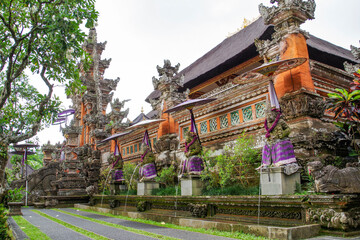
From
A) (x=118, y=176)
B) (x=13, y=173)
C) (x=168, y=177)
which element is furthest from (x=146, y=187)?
(x=13, y=173)

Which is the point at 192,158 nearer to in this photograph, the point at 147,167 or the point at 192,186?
the point at 192,186

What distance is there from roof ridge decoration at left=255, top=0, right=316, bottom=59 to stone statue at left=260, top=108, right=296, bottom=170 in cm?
296

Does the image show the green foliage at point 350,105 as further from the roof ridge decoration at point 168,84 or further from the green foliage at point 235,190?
the roof ridge decoration at point 168,84

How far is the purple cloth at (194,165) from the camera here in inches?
368

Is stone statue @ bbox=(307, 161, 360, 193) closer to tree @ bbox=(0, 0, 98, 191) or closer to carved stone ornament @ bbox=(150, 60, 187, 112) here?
tree @ bbox=(0, 0, 98, 191)

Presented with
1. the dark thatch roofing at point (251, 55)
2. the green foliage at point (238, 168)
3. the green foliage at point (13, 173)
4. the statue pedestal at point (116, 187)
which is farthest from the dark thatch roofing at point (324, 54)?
the green foliage at point (13, 173)

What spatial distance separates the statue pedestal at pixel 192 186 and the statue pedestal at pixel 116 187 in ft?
20.4

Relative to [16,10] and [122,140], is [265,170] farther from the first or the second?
[122,140]

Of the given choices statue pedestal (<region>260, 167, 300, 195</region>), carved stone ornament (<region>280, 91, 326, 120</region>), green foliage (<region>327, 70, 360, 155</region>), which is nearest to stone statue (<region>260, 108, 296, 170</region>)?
statue pedestal (<region>260, 167, 300, 195</region>)

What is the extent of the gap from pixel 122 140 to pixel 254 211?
13.0 metres

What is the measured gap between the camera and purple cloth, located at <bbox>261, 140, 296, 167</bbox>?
6.79 metres

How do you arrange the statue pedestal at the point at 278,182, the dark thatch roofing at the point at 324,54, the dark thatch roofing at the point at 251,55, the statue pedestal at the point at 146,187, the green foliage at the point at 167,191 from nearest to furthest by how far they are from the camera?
the statue pedestal at the point at 278,182 → the green foliage at the point at 167,191 → the statue pedestal at the point at 146,187 → the dark thatch roofing at the point at 324,54 → the dark thatch roofing at the point at 251,55

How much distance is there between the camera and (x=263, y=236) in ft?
18.4

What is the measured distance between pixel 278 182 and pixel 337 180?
139cm
